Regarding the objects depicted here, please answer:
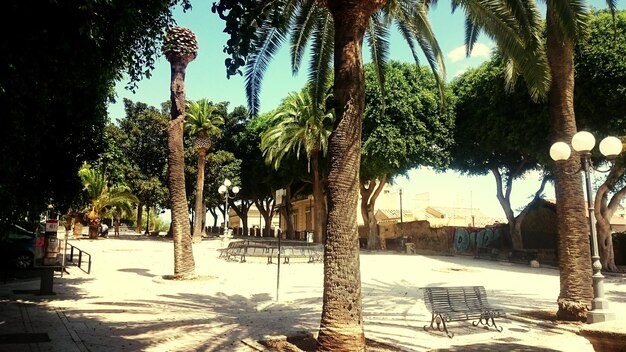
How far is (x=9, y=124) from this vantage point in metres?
4.66

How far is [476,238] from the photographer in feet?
106

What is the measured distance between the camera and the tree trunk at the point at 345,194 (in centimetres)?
644

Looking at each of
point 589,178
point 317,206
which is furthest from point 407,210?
point 589,178

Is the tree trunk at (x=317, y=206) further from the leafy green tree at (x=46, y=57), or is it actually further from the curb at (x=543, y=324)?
the leafy green tree at (x=46, y=57)

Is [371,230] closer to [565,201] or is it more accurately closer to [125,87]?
[565,201]

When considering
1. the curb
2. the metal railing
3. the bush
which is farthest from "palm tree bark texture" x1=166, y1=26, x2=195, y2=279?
the bush

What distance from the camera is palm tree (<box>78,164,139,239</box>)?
3678 cm

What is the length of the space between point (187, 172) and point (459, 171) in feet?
72.1

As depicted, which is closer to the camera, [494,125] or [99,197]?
[494,125]

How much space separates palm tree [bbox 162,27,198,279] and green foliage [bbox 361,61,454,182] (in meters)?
14.1

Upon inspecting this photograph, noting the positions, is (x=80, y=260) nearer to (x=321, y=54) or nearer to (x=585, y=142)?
(x=321, y=54)

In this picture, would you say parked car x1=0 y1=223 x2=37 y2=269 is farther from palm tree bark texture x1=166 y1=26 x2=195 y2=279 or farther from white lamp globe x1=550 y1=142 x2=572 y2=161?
white lamp globe x1=550 y1=142 x2=572 y2=161

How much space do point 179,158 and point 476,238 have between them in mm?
24126

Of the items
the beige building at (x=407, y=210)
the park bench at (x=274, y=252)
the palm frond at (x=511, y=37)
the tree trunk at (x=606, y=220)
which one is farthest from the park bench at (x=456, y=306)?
the beige building at (x=407, y=210)
